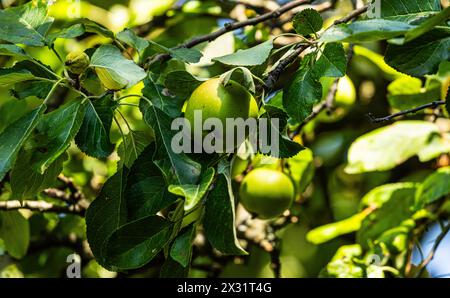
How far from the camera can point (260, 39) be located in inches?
85.1

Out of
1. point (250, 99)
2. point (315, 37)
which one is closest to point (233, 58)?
point (250, 99)

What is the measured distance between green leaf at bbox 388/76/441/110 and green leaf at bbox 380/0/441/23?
1.01 m

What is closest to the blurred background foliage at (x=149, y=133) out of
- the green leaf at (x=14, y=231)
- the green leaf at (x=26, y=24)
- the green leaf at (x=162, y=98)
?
the green leaf at (x=14, y=231)

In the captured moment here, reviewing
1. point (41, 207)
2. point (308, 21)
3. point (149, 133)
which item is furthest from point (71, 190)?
point (308, 21)

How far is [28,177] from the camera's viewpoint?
122 cm

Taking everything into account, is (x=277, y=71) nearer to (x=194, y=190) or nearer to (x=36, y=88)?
(x=194, y=190)

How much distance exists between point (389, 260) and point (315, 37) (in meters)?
0.97

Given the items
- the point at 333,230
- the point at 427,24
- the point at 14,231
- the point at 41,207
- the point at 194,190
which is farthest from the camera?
the point at 333,230

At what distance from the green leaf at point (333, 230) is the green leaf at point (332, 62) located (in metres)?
0.95

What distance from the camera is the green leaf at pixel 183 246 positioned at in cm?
107

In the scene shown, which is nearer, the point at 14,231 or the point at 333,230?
the point at 14,231

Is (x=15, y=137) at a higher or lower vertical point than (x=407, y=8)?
lower

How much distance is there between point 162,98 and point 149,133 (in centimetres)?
94

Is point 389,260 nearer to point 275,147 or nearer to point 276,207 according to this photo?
point 276,207
